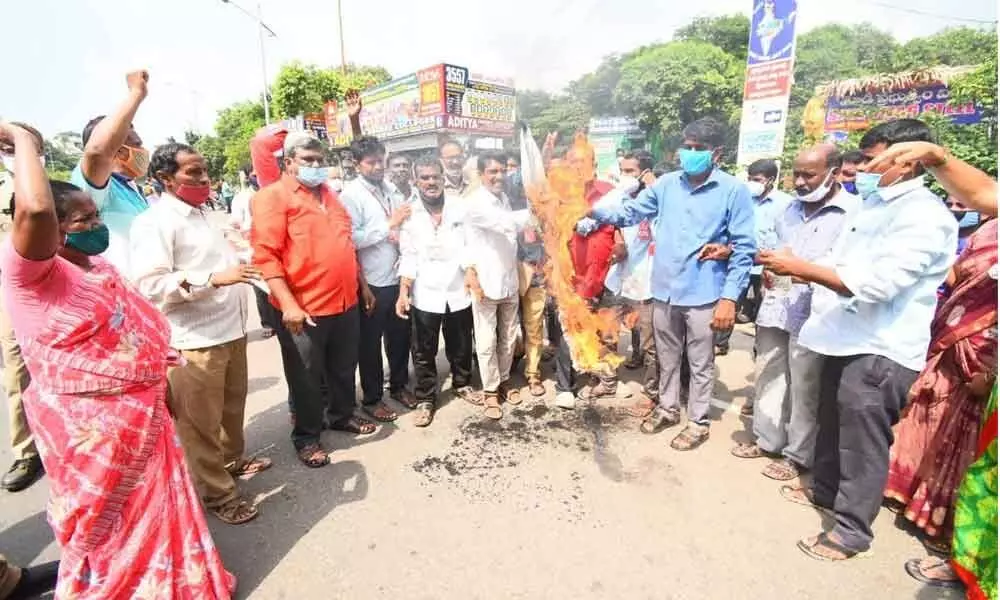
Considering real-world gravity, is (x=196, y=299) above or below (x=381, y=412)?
above

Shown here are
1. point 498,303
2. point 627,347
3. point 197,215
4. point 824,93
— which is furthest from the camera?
point 824,93

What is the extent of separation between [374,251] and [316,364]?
118 cm

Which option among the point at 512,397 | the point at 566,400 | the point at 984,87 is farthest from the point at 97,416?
the point at 984,87

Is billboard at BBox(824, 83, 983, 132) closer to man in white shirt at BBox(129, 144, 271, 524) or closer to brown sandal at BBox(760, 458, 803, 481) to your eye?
brown sandal at BBox(760, 458, 803, 481)

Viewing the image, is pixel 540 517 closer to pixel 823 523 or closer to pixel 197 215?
pixel 823 523

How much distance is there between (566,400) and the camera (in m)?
4.52

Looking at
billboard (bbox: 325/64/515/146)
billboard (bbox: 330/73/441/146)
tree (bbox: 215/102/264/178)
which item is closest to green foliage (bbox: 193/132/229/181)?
tree (bbox: 215/102/264/178)

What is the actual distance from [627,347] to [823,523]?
331 cm

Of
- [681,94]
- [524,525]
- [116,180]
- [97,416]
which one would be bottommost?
[524,525]

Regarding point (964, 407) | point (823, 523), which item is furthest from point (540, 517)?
point (964, 407)

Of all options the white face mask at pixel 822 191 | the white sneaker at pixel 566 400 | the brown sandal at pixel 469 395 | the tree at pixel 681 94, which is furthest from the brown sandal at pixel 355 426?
the tree at pixel 681 94

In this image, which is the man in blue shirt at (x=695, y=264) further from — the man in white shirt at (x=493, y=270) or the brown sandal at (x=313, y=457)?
the brown sandal at (x=313, y=457)

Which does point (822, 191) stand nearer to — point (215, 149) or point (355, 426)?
point (355, 426)

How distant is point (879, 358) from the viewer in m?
2.52
